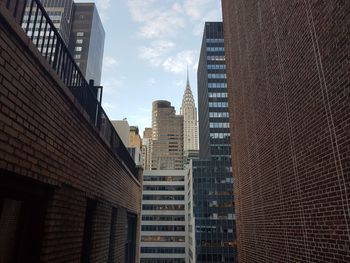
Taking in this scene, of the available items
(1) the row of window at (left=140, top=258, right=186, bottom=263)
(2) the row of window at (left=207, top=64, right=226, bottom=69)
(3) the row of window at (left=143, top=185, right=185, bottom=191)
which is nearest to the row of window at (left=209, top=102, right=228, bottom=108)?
(2) the row of window at (left=207, top=64, right=226, bottom=69)

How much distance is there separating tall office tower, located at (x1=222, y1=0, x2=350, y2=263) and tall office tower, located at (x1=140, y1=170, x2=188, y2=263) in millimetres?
75852

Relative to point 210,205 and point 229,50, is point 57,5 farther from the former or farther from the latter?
point 229,50

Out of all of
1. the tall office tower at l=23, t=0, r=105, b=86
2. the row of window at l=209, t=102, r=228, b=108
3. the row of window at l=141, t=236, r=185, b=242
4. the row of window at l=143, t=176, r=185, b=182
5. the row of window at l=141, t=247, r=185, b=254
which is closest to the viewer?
the row of window at l=141, t=247, r=185, b=254

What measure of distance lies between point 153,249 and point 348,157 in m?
84.1

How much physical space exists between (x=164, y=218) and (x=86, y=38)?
215 feet

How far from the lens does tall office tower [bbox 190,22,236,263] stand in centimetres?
6969

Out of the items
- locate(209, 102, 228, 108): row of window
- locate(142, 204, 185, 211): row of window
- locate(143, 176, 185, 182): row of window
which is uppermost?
Answer: locate(209, 102, 228, 108): row of window

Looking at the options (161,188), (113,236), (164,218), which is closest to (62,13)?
(161,188)

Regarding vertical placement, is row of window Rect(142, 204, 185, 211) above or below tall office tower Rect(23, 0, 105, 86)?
below

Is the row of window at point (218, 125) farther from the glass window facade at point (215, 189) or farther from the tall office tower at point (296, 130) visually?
the tall office tower at point (296, 130)

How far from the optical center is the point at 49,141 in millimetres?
4336

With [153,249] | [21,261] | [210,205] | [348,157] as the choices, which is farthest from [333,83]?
[153,249]

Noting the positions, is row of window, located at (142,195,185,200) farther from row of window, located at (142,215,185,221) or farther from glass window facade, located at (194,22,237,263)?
glass window facade, located at (194,22,237,263)

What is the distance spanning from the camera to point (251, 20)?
389 inches
